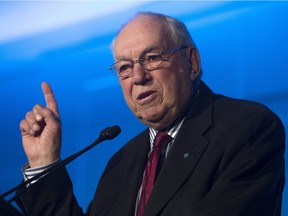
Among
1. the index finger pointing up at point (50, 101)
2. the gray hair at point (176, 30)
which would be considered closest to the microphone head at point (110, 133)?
the index finger pointing up at point (50, 101)

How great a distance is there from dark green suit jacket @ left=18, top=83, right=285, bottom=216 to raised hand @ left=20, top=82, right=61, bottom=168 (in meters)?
0.09

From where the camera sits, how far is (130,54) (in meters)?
1.63

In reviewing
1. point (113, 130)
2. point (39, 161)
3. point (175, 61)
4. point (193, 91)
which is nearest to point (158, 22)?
point (175, 61)

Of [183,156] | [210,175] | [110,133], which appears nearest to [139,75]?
[110,133]

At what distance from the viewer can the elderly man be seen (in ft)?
4.13

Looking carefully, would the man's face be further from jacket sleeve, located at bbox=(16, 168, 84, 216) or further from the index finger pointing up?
jacket sleeve, located at bbox=(16, 168, 84, 216)

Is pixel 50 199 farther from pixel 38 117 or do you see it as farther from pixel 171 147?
pixel 171 147

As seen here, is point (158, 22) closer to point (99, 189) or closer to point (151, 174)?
point (151, 174)

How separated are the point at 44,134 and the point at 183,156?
51 cm

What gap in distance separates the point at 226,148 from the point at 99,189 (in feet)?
2.00

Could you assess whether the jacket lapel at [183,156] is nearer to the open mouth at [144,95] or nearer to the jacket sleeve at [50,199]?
the open mouth at [144,95]

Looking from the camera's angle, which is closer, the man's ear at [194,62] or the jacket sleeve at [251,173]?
the jacket sleeve at [251,173]

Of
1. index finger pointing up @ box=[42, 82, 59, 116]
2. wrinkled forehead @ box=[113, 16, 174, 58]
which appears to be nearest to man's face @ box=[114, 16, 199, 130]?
wrinkled forehead @ box=[113, 16, 174, 58]

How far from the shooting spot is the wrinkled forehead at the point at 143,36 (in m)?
1.62
